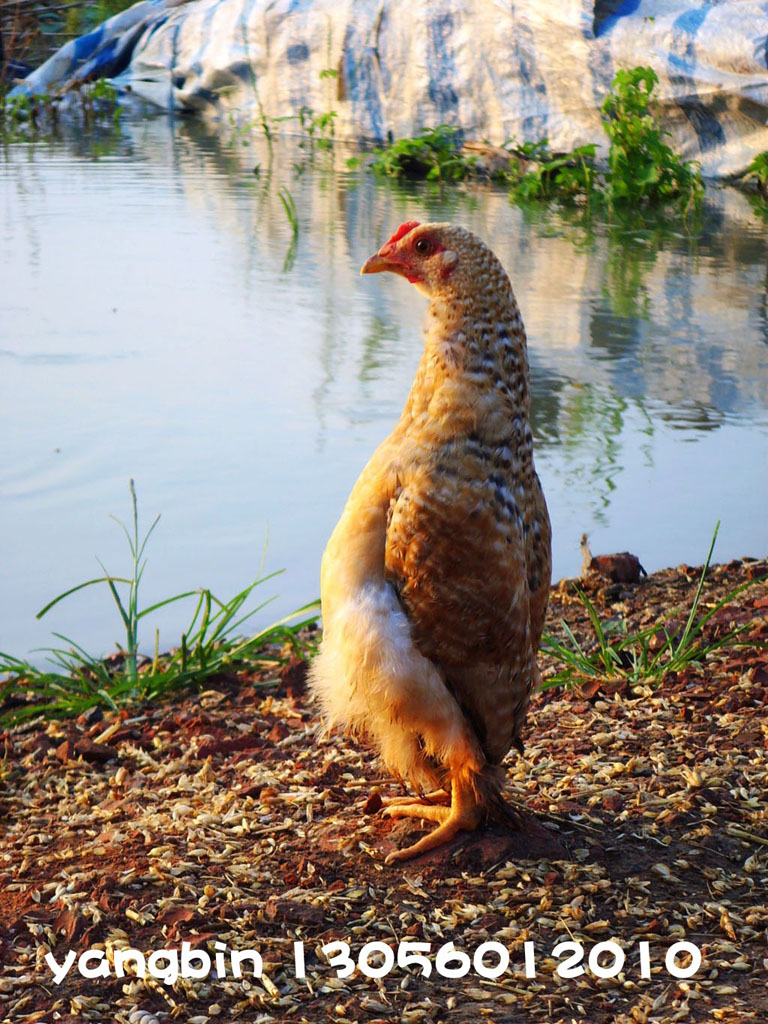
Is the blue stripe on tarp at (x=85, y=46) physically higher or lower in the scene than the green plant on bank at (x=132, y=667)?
higher

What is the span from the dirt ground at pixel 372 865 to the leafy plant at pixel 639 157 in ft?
21.7

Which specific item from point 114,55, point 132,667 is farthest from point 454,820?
Answer: point 114,55

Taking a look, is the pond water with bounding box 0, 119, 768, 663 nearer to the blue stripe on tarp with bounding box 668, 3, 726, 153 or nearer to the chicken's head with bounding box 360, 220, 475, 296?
the blue stripe on tarp with bounding box 668, 3, 726, 153

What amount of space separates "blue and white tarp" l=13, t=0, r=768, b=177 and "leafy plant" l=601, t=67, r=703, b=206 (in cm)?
49

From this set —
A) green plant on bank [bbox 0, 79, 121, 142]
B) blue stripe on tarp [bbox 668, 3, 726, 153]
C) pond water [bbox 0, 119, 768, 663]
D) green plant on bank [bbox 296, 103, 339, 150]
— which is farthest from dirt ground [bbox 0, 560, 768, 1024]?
green plant on bank [bbox 0, 79, 121, 142]

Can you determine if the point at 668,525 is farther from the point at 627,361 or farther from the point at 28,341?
the point at 28,341

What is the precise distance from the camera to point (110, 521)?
466cm

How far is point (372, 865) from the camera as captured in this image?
259 centimetres

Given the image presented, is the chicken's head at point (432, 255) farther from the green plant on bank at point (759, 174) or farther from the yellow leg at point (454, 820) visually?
the green plant on bank at point (759, 174)

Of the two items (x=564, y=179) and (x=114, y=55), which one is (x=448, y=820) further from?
(x=114, y=55)

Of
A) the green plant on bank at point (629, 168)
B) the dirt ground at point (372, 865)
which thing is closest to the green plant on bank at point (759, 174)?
the green plant on bank at point (629, 168)

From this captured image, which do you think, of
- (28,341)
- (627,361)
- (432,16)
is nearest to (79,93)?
(432,16)

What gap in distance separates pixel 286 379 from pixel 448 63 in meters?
6.47

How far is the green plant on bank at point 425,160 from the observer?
416 inches
